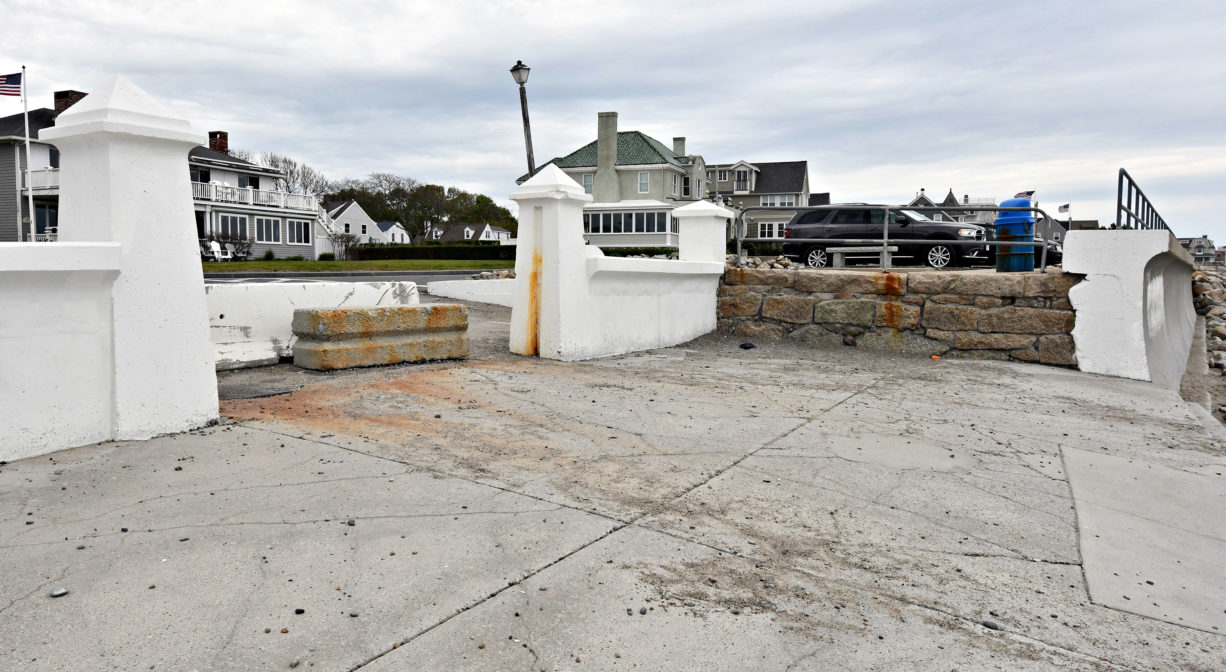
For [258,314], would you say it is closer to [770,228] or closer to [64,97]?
[64,97]

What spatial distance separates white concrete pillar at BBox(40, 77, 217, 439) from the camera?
4.43 metres

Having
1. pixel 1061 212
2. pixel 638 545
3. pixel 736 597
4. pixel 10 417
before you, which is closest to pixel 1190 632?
pixel 736 597

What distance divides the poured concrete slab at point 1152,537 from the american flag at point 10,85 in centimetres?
3293

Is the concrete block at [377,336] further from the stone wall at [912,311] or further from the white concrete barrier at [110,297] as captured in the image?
the stone wall at [912,311]

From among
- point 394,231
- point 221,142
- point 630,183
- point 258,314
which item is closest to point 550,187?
point 258,314

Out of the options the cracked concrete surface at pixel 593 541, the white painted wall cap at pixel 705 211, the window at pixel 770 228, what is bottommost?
the cracked concrete surface at pixel 593 541

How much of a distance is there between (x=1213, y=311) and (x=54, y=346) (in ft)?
87.5

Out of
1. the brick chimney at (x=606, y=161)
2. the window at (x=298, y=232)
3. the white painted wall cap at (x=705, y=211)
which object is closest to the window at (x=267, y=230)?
the window at (x=298, y=232)

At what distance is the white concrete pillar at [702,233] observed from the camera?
37.0ft

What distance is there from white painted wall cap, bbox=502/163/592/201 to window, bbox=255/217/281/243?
47.3m

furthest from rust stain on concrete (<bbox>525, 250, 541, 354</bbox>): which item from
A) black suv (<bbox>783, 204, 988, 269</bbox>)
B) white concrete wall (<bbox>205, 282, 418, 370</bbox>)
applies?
black suv (<bbox>783, 204, 988, 269</bbox>)

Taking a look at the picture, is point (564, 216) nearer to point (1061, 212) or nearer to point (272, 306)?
point (272, 306)

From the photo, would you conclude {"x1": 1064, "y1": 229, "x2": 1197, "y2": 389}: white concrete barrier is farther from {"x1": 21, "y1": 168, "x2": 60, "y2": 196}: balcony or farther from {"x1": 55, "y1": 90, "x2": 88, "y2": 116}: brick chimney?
{"x1": 55, "y1": 90, "x2": 88, "y2": 116}: brick chimney

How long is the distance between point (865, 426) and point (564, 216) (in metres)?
3.78
